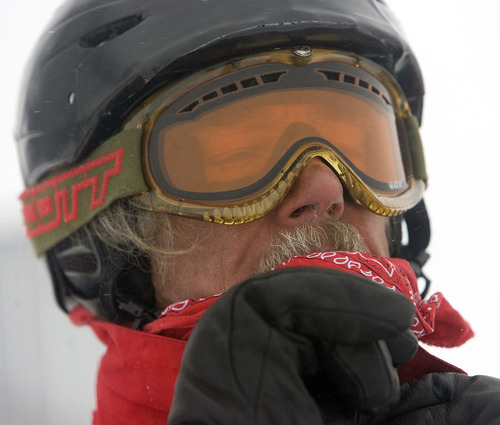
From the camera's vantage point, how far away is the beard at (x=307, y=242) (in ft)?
5.32

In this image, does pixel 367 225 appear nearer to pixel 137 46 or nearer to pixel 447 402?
pixel 447 402

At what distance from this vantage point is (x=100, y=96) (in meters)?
1.75

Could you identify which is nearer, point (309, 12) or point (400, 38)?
point (309, 12)

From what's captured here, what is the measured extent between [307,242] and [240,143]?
34 centimetres

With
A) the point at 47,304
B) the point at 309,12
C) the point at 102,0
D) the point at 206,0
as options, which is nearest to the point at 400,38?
the point at 309,12

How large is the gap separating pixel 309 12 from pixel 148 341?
104 centimetres

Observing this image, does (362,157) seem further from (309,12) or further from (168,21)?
(168,21)

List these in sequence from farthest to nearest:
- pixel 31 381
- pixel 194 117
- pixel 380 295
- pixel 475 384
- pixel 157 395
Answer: pixel 31 381
pixel 194 117
pixel 157 395
pixel 475 384
pixel 380 295

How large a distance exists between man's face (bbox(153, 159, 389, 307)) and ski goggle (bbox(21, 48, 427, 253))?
5 cm

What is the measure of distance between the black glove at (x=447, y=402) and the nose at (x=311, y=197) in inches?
20.9

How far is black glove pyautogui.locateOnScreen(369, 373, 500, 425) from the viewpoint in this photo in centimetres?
122

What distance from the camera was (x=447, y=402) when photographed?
1286 mm

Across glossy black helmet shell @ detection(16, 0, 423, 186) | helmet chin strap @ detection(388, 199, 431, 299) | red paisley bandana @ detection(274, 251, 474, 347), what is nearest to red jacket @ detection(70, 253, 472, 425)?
red paisley bandana @ detection(274, 251, 474, 347)

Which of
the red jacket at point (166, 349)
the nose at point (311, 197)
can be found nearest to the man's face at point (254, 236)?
the nose at point (311, 197)
